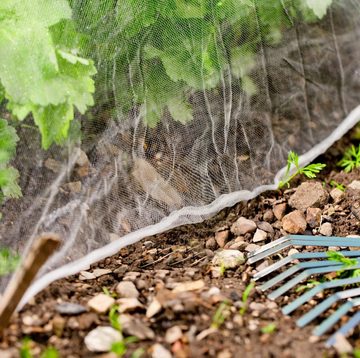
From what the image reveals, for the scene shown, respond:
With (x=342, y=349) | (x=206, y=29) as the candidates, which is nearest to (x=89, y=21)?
(x=206, y=29)

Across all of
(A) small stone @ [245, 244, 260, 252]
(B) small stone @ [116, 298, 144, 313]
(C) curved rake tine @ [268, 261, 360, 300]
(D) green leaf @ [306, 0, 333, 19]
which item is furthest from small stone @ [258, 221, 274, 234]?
(D) green leaf @ [306, 0, 333, 19]

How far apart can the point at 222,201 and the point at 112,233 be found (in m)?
0.50

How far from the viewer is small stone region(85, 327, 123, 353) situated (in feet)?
5.16

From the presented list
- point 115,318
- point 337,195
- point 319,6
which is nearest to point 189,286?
point 115,318

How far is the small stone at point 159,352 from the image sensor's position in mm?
1555

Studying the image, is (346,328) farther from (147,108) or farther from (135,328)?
(147,108)

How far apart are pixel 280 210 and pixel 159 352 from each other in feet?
3.20

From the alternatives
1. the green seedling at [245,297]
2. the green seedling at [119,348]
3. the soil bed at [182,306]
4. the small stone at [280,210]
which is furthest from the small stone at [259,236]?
the green seedling at [119,348]

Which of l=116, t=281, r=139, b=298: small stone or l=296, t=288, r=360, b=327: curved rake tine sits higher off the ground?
l=116, t=281, r=139, b=298: small stone

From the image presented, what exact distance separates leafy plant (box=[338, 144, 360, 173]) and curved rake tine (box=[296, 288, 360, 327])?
36.3 inches

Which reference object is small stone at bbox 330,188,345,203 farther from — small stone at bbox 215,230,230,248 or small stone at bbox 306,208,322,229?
small stone at bbox 215,230,230,248

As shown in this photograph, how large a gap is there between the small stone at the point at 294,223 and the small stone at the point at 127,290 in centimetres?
68

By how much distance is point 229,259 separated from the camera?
82.5 inches

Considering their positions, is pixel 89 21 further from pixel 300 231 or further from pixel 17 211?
pixel 300 231
